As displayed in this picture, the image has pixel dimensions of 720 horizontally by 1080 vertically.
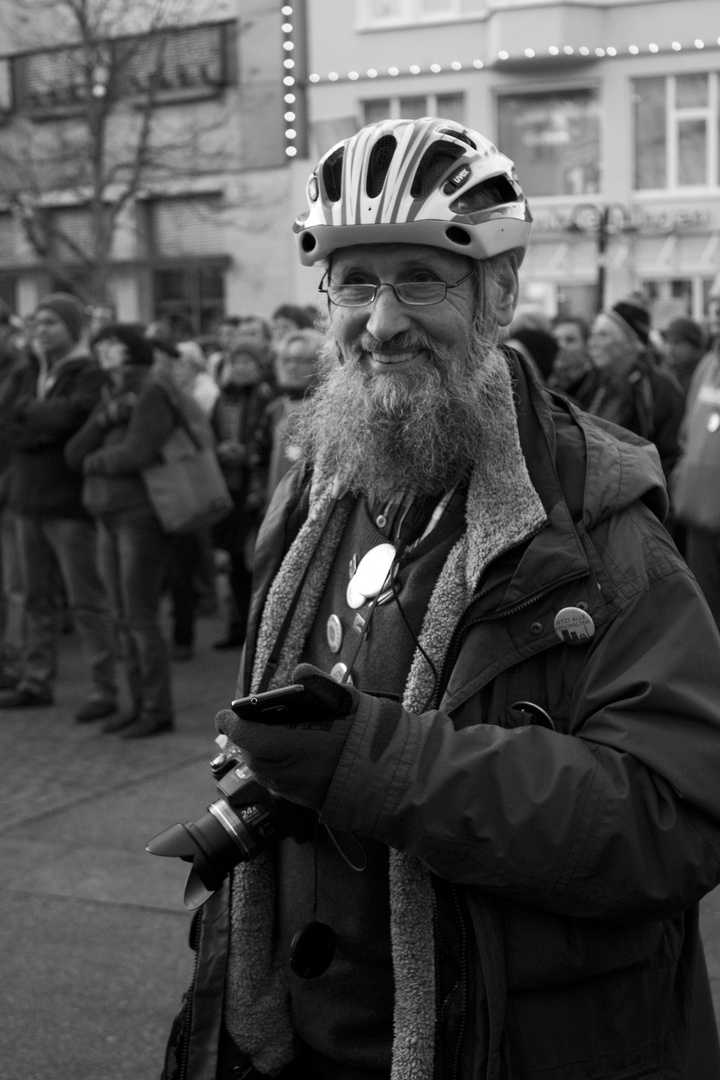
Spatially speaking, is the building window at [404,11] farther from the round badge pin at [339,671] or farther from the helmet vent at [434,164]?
the round badge pin at [339,671]

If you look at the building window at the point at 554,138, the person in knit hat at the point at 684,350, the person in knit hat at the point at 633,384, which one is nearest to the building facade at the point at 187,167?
the building window at the point at 554,138

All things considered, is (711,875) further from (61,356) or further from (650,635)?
(61,356)

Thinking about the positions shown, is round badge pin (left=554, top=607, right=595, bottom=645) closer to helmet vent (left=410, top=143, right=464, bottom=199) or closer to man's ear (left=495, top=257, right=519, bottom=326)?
man's ear (left=495, top=257, right=519, bottom=326)

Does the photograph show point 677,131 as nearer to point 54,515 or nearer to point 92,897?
point 54,515

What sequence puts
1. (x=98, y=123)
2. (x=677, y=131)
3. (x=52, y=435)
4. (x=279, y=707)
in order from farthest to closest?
1. (x=677, y=131)
2. (x=98, y=123)
3. (x=52, y=435)
4. (x=279, y=707)

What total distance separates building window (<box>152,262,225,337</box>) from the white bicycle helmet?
80.0ft

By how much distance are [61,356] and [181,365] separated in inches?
81.3

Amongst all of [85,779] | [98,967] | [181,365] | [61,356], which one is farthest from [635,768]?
[181,365]

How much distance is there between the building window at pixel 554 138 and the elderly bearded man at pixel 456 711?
2311 cm

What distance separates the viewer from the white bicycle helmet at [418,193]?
1951mm

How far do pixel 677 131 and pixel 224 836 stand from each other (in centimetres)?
2395

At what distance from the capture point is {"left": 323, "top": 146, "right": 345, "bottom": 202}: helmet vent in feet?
6.65

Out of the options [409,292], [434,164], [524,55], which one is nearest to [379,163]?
[434,164]

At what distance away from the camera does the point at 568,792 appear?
167 cm
